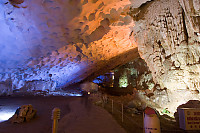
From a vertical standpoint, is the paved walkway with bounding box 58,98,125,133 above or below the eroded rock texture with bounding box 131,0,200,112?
below

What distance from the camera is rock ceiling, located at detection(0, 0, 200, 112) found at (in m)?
5.33

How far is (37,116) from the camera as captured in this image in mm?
4926

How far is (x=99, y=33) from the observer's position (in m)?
8.58

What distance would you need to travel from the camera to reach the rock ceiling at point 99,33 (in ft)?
17.5

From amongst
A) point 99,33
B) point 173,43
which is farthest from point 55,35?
point 173,43

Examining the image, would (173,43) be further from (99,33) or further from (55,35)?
(55,35)

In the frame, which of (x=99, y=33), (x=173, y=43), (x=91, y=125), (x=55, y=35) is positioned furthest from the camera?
(x=99, y=33)

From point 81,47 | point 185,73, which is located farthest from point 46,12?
point 185,73

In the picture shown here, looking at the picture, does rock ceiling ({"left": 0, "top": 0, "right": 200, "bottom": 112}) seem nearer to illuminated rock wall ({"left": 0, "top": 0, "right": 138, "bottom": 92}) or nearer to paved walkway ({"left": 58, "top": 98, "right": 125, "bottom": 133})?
illuminated rock wall ({"left": 0, "top": 0, "right": 138, "bottom": 92})

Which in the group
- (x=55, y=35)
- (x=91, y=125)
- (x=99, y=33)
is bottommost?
(x=91, y=125)

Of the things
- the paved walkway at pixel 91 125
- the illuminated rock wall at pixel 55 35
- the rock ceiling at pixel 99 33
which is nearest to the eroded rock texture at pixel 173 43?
the rock ceiling at pixel 99 33

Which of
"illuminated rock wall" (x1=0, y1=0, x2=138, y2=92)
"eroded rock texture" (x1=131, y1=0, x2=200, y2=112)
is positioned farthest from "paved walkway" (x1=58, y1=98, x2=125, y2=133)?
"illuminated rock wall" (x1=0, y1=0, x2=138, y2=92)

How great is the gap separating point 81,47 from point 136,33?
13.2 ft

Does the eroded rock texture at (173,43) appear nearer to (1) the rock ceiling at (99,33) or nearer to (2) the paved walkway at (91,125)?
(1) the rock ceiling at (99,33)
